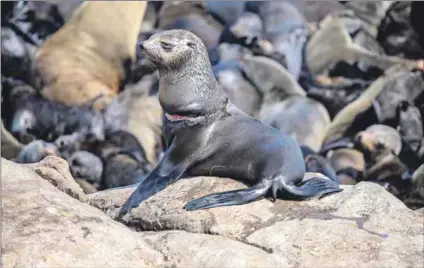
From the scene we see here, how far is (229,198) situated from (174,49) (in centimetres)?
118

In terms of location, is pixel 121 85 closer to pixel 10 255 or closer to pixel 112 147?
pixel 112 147

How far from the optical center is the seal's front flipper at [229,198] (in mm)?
5445

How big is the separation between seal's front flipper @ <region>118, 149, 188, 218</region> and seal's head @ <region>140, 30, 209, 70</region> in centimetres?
59

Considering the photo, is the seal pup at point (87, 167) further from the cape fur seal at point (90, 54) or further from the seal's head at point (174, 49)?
the seal's head at point (174, 49)

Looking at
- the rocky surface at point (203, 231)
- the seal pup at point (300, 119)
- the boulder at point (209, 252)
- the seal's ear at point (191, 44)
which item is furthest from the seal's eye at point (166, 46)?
the seal pup at point (300, 119)

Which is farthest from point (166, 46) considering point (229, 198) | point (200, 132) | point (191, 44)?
point (229, 198)

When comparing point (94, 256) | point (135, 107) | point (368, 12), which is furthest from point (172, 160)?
point (368, 12)

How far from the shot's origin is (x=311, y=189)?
5.66m

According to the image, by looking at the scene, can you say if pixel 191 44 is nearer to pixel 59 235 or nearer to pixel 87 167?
pixel 59 235

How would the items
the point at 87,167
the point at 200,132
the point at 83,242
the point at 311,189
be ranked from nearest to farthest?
the point at 83,242, the point at 311,189, the point at 200,132, the point at 87,167

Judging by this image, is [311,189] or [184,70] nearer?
[311,189]

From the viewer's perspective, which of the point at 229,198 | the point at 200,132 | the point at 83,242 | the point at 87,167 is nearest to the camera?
the point at 83,242

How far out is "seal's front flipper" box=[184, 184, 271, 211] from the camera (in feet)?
17.9

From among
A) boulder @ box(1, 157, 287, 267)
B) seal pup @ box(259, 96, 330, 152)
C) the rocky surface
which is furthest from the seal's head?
seal pup @ box(259, 96, 330, 152)
